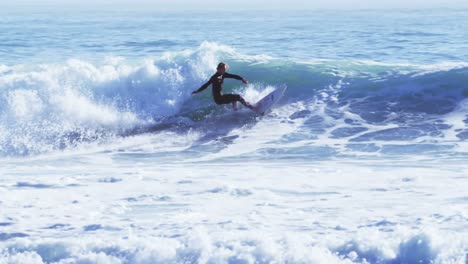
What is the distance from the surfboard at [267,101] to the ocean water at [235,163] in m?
0.25

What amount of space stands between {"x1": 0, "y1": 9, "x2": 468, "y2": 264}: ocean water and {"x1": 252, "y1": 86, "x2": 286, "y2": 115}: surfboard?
9.8 inches

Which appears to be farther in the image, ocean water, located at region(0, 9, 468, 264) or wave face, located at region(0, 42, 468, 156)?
wave face, located at region(0, 42, 468, 156)

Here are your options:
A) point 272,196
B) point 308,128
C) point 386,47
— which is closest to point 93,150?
point 308,128

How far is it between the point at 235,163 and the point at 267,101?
14.2 ft

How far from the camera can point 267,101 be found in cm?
1495

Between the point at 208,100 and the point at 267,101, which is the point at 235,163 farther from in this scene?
the point at 208,100

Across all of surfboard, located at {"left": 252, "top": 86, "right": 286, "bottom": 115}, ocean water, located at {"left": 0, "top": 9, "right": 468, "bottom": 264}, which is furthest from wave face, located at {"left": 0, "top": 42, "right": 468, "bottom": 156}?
surfboard, located at {"left": 252, "top": 86, "right": 286, "bottom": 115}

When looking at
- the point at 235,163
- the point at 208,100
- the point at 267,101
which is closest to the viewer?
the point at 235,163

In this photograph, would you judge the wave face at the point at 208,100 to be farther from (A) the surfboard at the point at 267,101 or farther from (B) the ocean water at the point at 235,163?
(A) the surfboard at the point at 267,101

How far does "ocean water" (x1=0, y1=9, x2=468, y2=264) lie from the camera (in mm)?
6277

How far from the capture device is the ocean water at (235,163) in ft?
20.6

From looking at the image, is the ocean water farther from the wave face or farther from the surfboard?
the surfboard

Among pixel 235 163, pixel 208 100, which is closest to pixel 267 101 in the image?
pixel 208 100

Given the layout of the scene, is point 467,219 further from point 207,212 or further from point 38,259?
point 38,259
